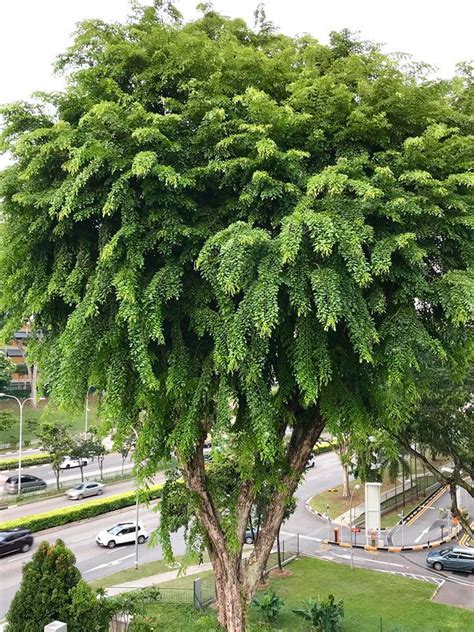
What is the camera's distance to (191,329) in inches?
294

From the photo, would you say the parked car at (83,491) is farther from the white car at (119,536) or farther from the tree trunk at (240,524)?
the tree trunk at (240,524)

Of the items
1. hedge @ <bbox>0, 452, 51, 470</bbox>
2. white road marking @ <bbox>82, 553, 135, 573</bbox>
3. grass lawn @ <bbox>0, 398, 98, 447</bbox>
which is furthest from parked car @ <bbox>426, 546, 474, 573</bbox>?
hedge @ <bbox>0, 452, 51, 470</bbox>

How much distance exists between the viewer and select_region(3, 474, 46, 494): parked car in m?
25.2

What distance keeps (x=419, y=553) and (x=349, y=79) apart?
1901cm

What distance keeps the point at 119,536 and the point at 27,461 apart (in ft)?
48.9

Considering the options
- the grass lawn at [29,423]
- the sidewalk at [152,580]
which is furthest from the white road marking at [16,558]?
the grass lawn at [29,423]

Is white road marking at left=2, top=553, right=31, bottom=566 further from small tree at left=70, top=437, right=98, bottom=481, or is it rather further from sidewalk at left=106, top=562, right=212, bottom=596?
small tree at left=70, top=437, right=98, bottom=481

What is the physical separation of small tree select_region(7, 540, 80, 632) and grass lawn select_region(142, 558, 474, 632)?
267 centimetres

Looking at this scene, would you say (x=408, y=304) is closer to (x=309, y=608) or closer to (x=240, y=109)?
(x=240, y=109)

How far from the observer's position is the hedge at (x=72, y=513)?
19.7 metres

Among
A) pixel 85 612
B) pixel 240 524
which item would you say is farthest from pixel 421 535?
pixel 85 612

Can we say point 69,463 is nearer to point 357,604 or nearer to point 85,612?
point 357,604

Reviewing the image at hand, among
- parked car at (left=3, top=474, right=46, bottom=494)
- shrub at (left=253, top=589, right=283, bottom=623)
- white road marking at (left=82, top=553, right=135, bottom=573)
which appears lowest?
white road marking at (left=82, top=553, right=135, bottom=573)

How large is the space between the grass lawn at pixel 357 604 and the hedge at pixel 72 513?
19.0 feet
